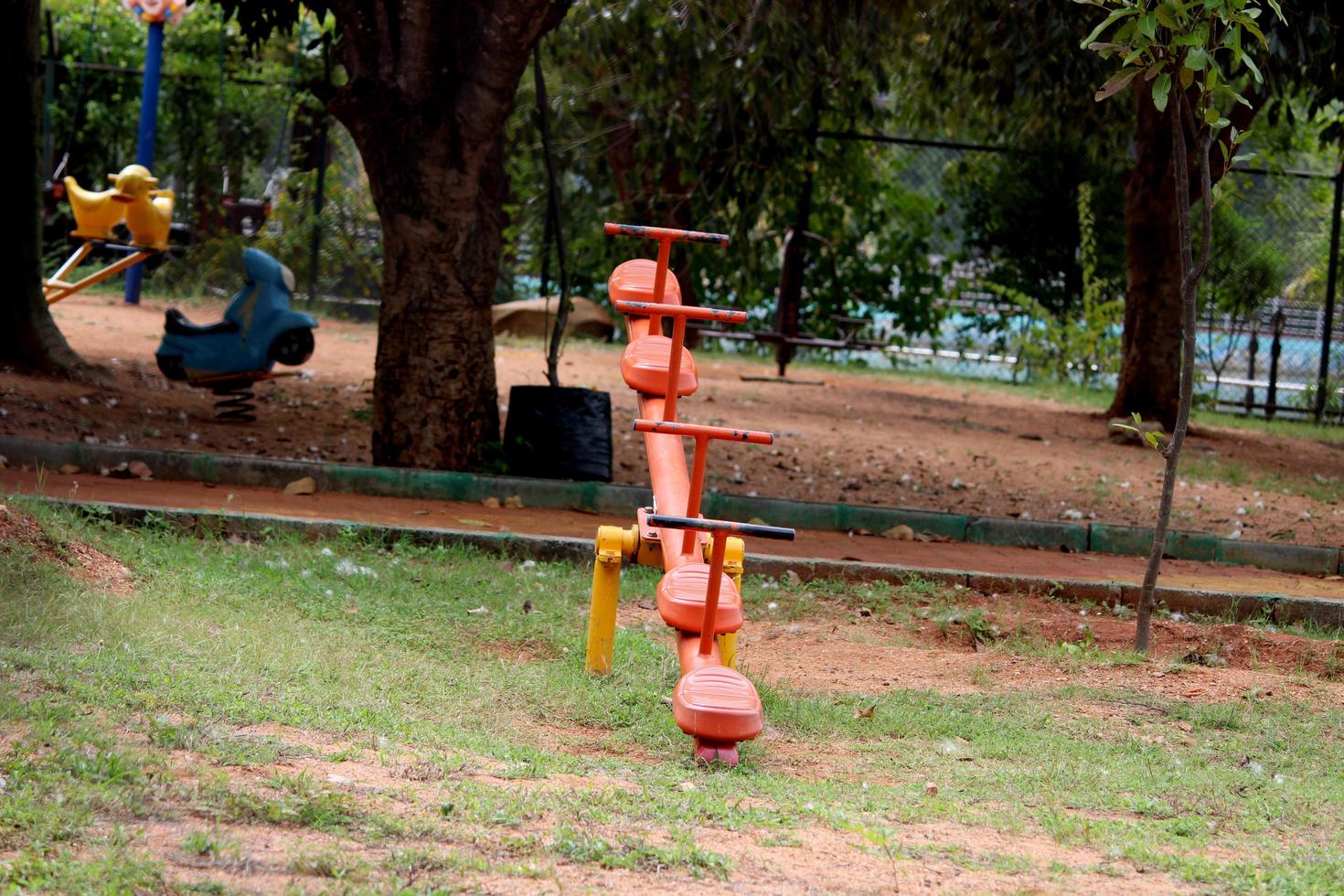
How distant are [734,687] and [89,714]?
158cm

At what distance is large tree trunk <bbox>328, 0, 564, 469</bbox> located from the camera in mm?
7586

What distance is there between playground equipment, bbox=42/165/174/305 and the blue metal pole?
3177mm

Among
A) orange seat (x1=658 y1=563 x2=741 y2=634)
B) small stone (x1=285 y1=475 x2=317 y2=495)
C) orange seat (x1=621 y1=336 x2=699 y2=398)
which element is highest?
orange seat (x1=621 y1=336 x2=699 y2=398)

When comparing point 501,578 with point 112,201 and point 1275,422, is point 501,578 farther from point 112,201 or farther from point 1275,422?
point 1275,422

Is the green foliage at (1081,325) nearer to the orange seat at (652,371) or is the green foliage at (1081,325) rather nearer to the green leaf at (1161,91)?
the green leaf at (1161,91)

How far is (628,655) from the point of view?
16.0 ft

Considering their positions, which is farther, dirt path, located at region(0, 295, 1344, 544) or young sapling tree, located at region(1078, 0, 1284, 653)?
dirt path, located at region(0, 295, 1344, 544)

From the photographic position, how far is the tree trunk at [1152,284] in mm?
11688

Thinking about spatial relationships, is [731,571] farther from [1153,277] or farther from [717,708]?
[1153,277]

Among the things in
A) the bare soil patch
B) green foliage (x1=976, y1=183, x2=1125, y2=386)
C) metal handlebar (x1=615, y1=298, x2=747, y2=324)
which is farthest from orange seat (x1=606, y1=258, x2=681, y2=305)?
green foliage (x1=976, y1=183, x2=1125, y2=386)

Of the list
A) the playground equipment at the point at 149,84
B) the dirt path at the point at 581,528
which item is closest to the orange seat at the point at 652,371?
the dirt path at the point at 581,528

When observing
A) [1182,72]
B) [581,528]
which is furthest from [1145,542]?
[1182,72]

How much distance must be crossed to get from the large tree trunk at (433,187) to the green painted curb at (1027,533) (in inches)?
108

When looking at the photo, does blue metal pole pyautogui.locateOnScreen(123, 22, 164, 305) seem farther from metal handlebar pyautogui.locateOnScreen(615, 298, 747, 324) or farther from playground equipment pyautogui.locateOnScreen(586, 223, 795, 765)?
metal handlebar pyautogui.locateOnScreen(615, 298, 747, 324)
